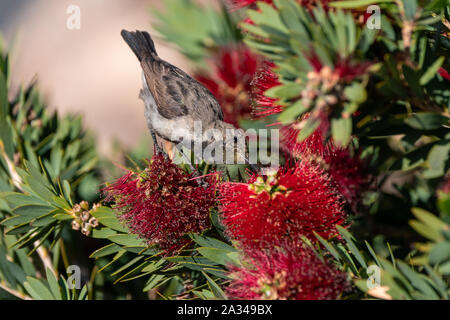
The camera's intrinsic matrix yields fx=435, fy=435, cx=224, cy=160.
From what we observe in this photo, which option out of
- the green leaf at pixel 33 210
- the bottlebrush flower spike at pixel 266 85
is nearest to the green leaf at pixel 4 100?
the green leaf at pixel 33 210

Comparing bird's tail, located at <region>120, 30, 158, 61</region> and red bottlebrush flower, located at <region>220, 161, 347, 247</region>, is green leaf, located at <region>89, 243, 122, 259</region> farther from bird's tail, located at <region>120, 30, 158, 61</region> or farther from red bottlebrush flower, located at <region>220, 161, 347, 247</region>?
bird's tail, located at <region>120, 30, 158, 61</region>

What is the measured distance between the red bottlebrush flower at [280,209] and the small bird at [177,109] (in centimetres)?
33

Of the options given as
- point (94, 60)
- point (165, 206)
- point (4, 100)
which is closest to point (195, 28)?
point (4, 100)

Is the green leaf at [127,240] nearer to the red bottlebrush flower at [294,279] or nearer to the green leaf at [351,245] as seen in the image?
the red bottlebrush flower at [294,279]

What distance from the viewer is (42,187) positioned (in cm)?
77

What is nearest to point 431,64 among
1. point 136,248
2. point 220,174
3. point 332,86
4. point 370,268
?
point 332,86

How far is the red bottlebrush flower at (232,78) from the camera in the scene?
4.07 feet

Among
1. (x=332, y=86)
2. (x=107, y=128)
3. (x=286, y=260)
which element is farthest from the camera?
(x=107, y=128)

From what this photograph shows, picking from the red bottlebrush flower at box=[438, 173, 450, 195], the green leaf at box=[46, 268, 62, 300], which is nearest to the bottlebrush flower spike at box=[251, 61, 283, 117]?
the red bottlebrush flower at box=[438, 173, 450, 195]

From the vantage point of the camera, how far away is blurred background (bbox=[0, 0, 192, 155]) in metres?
3.07

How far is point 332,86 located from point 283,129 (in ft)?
0.93

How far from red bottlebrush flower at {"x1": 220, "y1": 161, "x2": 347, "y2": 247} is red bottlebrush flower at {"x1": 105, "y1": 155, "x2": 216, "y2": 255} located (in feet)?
0.15

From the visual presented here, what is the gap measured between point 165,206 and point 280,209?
19cm
